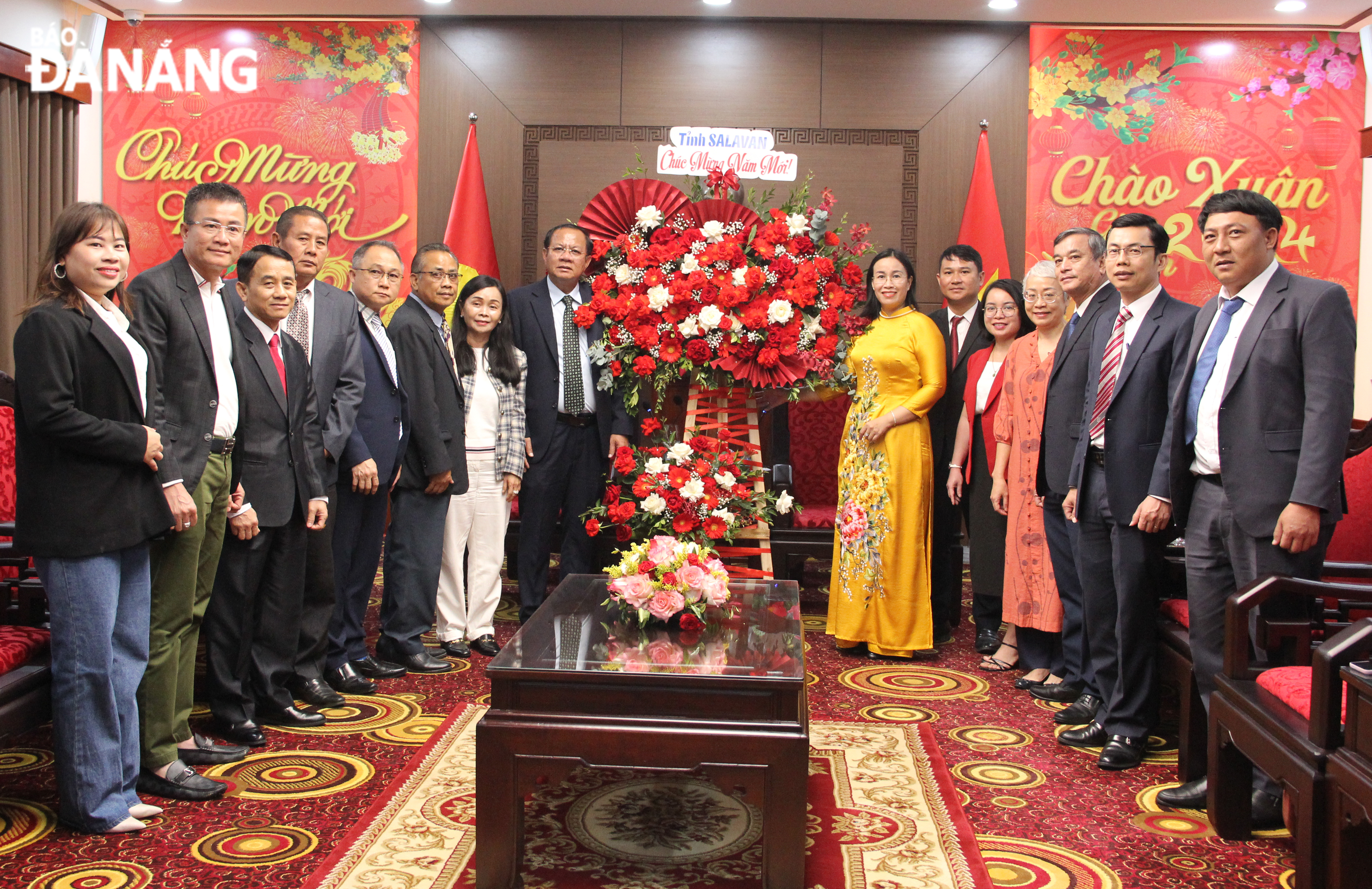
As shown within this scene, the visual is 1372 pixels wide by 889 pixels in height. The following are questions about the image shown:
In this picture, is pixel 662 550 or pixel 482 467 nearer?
pixel 662 550

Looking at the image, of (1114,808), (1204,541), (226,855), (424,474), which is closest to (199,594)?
(226,855)

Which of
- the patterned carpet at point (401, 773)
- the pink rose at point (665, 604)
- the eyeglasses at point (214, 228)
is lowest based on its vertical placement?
the patterned carpet at point (401, 773)

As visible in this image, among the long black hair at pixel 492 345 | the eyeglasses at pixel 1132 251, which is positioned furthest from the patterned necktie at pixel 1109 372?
the long black hair at pixel 492 345

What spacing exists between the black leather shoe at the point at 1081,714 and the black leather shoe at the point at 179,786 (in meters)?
2.52

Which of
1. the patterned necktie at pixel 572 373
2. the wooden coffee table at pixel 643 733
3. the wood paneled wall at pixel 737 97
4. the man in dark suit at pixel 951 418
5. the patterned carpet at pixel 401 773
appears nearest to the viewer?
the wooden coffee table at pixel 643 733

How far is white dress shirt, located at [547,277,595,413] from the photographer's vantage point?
421cm

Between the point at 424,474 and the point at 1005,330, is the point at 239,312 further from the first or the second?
the point at 1005,330

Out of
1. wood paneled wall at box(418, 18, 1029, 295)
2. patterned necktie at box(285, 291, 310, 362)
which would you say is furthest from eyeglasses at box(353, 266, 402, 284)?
wood paneled wall at box(418, 18, 1029, 295)

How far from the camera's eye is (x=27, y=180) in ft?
18.1

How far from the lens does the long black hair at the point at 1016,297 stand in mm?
4105

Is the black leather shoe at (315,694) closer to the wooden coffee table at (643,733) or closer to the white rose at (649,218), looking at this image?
the wooden coffee table at (643,733)

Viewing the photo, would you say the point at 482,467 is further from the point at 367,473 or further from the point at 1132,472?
the point at 1132,472

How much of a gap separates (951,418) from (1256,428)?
1.99 m

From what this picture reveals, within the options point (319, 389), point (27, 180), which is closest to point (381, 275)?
point (319, 389)
